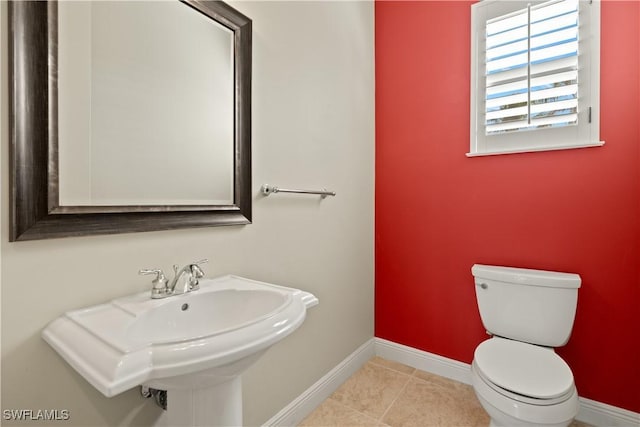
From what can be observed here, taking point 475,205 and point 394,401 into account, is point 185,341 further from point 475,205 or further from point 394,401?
point 475,205

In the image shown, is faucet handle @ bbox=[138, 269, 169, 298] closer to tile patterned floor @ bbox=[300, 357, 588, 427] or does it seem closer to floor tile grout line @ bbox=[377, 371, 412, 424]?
tile patterned floor @ bbox=[300, 357, 588, 427]

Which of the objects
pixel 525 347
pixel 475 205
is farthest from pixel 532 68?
pixel 525 347

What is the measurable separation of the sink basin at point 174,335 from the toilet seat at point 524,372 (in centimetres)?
85

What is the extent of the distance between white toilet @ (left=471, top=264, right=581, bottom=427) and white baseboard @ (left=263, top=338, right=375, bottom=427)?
0.80 meters

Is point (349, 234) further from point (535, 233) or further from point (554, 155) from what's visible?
point (554, 155)

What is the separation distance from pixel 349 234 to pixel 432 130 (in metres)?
0.86

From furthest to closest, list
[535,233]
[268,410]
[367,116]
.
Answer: [367,116] → [535,233] → [268,410]

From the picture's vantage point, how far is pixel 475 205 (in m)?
1.88

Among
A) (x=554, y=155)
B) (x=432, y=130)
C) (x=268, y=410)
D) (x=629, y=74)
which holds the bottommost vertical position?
(x=268, y=410)

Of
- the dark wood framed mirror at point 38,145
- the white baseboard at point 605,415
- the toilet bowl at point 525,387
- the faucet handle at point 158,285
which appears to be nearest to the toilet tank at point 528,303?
the toilet bowl at point 525,387

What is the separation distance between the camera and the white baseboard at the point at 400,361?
5.03 ft

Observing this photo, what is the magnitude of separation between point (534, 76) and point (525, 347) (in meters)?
1.40

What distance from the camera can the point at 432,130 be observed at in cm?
202

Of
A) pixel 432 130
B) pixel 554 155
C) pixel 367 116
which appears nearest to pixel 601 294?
pixel 554 155
